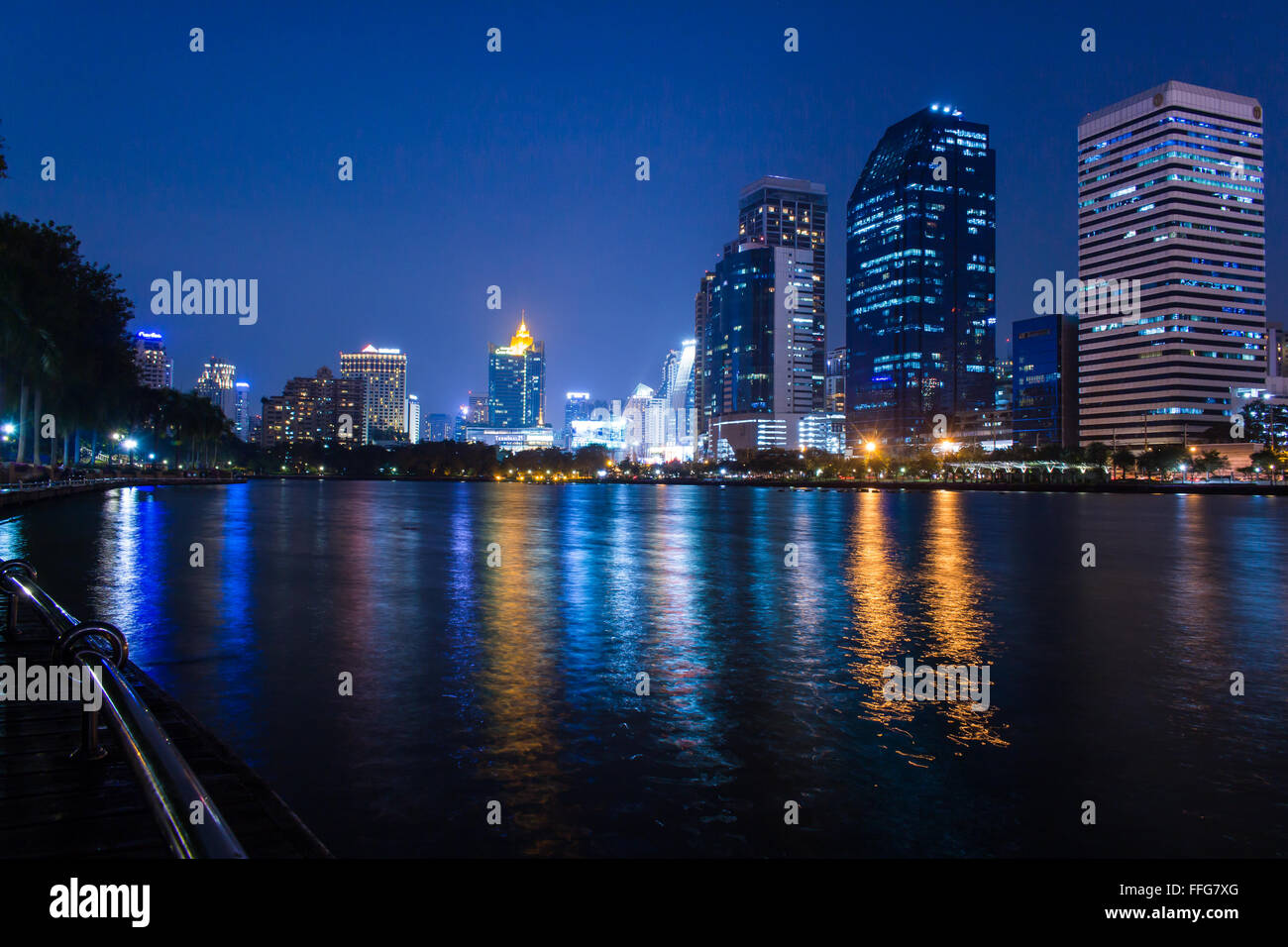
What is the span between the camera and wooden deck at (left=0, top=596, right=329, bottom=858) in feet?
19.7

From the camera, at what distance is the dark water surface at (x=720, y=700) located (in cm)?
847

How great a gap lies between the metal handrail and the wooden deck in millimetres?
387

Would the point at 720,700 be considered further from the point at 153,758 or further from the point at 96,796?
the point at 153,758

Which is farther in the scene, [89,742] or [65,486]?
[65,486]

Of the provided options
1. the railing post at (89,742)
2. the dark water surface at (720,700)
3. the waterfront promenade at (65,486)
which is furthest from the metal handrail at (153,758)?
the waterfront promenade at (65,486)

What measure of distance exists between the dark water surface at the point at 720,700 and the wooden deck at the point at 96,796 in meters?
1.07

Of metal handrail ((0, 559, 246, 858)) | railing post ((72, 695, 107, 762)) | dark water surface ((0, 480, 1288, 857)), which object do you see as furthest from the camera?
dark water surface ((0, 480, 1288, 857))

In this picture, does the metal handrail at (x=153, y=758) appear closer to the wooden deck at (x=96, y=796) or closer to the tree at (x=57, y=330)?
the wooden deck at (x=96, y=796)

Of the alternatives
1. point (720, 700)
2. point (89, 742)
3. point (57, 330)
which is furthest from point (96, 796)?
point (57, 330)

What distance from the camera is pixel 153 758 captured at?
5633 millimetres

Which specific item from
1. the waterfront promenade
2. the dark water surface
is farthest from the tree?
the dark water surface

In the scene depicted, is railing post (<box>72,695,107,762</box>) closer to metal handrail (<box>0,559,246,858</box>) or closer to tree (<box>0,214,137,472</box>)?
metal handrail (<box>0,559,246,858</box>)

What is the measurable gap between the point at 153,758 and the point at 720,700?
887cm
